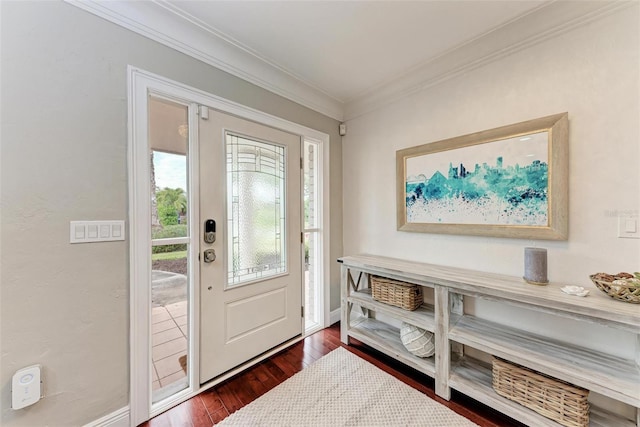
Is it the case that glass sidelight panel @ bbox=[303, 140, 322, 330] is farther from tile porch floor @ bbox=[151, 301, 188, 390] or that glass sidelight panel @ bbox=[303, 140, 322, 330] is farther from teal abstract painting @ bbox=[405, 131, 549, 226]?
tile porch floor @ bbox=[151, 301, 188, 390]

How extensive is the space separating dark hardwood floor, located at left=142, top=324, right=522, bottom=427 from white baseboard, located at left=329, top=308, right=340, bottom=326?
33cm

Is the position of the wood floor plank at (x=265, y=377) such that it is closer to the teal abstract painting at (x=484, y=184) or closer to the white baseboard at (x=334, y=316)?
the white baseboard at (x=334, y=316)

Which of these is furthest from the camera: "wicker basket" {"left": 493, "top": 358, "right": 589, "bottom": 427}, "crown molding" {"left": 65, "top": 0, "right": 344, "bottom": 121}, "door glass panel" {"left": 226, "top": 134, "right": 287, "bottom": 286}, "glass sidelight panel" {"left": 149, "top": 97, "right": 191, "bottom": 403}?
"door glass panel" {"left": 226, "top": 134, "right": 287, "bottom": 286}

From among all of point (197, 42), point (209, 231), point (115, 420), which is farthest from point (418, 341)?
point (197, 42)

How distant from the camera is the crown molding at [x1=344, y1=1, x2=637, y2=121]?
1413 mm

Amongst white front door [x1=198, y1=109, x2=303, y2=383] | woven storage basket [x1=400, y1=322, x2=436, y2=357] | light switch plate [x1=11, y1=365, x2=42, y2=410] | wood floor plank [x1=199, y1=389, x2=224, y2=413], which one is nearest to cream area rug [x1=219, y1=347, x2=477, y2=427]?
wood floor plank [x1=199, y1=389, x2=224, y2=413]

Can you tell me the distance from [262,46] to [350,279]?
2.18m

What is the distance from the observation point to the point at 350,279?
2418mm

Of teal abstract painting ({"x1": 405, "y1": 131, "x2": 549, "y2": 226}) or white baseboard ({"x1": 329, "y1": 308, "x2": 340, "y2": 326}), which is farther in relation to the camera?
white baseboard ({"x1": 329, "y1": 308, "x2": 340, "y2": 326})

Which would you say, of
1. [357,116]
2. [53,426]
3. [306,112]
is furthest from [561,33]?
[53,426]

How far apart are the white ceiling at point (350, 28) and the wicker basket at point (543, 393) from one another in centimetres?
223

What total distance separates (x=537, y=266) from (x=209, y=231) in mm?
2195

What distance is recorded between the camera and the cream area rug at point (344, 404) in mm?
1473

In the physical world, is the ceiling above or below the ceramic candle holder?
above
